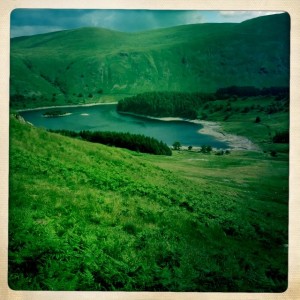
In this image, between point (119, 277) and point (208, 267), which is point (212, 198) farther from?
point (119, 277)

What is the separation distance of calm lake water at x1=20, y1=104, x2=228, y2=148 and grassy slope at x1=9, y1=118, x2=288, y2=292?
20 cm

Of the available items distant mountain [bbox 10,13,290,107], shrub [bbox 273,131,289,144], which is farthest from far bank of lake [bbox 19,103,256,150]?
shrub [bbox 273,131,289,144]

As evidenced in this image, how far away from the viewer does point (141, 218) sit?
6.18 metres

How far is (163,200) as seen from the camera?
6.36 metres

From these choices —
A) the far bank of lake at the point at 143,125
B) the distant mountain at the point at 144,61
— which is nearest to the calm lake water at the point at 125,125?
the far bank of lake at the point at 143,125

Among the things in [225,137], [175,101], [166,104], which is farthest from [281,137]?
[166,104]

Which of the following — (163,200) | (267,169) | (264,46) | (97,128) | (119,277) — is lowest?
(119,277)

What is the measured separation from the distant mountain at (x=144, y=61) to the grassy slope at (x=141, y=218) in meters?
0.79

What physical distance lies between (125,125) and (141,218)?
1.40m

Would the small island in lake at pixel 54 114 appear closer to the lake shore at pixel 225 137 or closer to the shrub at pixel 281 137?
the lake shore at pixel 225 137

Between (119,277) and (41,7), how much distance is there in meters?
3.92

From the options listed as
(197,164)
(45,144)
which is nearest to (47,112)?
(45,144)

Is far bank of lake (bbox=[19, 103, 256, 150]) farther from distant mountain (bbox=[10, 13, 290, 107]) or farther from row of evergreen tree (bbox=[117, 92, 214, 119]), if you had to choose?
distant mountain (bbox=[10, 13, 290, 107])

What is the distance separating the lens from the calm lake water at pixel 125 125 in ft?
21.3
